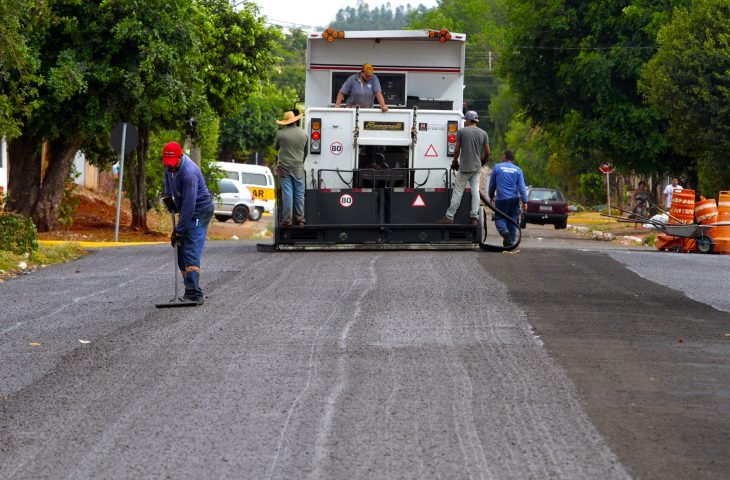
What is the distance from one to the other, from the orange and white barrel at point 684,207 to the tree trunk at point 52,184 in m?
12.8

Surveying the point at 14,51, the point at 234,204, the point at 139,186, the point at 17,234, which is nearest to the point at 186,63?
the point at 139,186

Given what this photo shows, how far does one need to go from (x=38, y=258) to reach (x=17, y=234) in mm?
591

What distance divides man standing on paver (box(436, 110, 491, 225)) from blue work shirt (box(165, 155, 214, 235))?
6180 millimetres

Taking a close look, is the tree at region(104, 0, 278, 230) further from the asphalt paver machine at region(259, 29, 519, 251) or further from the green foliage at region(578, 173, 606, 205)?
the green foliage at region(578, 173, 606, 205)

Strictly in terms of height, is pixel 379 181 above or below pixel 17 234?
above

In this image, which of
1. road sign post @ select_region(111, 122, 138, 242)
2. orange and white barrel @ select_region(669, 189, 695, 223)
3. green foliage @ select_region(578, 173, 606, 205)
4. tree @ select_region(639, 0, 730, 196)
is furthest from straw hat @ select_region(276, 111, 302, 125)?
green foliage @ select_region(578, 173, 606, 205)

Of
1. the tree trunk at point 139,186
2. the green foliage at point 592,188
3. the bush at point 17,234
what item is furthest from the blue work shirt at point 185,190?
the green foliage at point 592,188

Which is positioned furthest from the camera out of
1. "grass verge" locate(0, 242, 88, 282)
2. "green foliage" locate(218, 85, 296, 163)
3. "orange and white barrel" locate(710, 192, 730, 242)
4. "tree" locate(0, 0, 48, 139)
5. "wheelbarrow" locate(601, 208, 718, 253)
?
"green foliage" locate(218, 85, 296, 163)

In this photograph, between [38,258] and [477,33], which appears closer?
[38,258]

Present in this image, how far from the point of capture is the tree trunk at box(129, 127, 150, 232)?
28.9 meters

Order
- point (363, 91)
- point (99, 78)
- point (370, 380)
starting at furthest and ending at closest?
point (99, 78) → point (363, 91) → point (370, 380)

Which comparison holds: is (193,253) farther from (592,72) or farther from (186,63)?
(592,72)

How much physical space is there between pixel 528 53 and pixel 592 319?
34.8 metres

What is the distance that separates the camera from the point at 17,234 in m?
18.7
